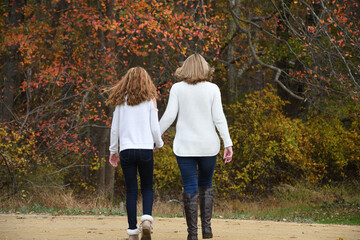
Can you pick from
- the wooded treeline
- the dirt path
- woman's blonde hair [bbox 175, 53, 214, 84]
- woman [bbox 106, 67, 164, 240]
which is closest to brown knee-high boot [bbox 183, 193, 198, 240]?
woman [bbox 106, 67, 164, 240]

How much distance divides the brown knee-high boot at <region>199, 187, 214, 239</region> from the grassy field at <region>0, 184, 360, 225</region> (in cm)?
517

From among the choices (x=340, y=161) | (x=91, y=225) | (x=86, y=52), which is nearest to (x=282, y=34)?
(x=340, y=161)

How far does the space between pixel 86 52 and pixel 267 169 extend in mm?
6636

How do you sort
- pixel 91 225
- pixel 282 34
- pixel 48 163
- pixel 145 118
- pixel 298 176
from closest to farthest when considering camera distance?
pixel 145 118 → pixel 91 225 → pixel 48 163 → pixel 298 176 → pixel 282 34

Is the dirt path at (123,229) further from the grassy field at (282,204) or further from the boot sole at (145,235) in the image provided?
the grassy field at (282,204)

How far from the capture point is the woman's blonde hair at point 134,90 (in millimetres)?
5734

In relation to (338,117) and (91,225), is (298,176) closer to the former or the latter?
(338,117)

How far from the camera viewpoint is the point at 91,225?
305 inches

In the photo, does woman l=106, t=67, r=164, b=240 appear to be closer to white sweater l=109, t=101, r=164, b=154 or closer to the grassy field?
white sweater l=109, t=101, r=164, b=154

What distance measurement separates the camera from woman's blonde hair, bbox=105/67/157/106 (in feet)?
18.8

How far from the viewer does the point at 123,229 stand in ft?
24.2

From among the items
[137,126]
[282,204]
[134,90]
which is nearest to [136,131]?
[137,126]

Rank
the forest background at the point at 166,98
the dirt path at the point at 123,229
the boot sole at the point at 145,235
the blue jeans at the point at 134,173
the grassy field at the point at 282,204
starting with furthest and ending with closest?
the forest background at the point at 166,98 < the grassy field at the point at 282,204 < the dirt path at the point at 123,229 < the blue jeans at the point at 134,173 < the boot sole at the point at 145,235

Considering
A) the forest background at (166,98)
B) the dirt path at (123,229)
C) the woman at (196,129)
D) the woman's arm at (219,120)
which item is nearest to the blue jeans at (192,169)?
the woman at (196,129)
